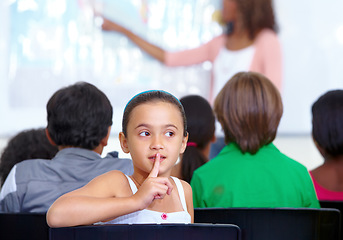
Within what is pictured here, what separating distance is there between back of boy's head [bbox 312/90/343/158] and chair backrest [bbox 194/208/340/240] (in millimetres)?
974

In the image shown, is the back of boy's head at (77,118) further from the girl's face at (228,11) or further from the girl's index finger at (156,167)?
the girl's face at (228,11)

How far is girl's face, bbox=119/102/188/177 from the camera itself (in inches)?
39.4

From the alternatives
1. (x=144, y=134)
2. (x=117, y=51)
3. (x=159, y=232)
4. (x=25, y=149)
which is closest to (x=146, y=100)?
(x=144, y=134)

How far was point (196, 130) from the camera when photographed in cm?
220

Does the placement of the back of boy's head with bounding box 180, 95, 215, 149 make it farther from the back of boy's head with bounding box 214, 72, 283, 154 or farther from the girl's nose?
the girl's nose

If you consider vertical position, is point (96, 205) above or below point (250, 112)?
below

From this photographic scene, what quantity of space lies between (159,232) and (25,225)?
1.38 ft

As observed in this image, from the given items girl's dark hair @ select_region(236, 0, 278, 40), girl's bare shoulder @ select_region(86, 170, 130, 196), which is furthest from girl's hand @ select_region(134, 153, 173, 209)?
girl's dark hair @ select_region(236, 0, 278, 40)

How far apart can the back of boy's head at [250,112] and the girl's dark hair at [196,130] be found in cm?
45

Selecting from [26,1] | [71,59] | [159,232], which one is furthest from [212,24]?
[159,232]

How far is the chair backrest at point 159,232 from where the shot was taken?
77 cm

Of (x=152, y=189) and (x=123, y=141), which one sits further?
(x=123, y=141)

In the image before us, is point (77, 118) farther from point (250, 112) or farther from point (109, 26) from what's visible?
point (109, 26)

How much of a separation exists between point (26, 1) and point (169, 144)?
128 inches
